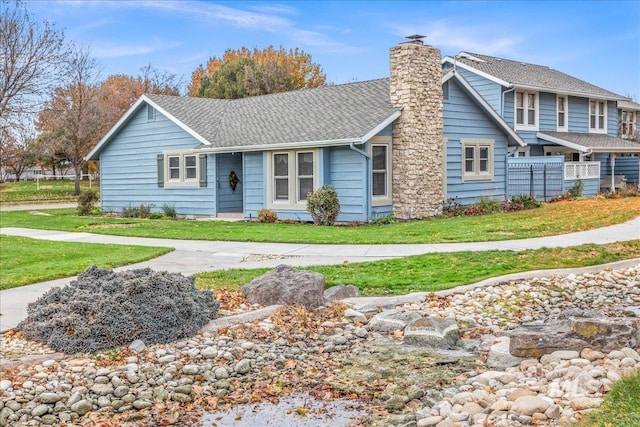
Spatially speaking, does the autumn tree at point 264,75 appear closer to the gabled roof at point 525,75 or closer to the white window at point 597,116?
the gabled roof at point 525,75

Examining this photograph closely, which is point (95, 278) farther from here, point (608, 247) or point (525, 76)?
point (525, 76)

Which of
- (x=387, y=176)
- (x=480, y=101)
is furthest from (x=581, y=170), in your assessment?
(x=387, y=176)

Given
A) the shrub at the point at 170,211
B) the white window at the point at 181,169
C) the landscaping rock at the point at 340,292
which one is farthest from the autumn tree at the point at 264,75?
the landscaping rock at the point at 340,292

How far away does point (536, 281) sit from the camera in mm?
10094

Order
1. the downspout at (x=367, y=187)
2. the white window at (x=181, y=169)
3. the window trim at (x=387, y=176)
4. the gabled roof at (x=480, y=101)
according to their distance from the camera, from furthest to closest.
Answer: the white window at (x=181, y=169) → the gabled roof at (x=480, y=101) → the window trim at (x=387, y=176) → the downspout at (x=367, y=187)

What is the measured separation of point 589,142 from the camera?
30.5m

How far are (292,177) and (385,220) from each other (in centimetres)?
327

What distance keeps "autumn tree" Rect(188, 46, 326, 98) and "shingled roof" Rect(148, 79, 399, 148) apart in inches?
716

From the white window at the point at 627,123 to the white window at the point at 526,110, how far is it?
1207cm

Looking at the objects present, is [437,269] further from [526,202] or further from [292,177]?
[526,202]

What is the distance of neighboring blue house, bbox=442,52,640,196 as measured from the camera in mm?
28969

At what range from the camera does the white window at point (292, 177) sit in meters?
20.4

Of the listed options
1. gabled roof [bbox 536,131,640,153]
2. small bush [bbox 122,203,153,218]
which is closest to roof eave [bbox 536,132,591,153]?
gabled roof [bbox 536,131,640,153]

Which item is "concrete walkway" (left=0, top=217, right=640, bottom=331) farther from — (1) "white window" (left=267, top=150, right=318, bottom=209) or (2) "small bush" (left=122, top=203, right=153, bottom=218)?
(2) "small bush" (left=122, top=203, right=153, bottom=218)
